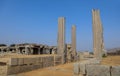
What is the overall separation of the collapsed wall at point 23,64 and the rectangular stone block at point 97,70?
564 cm

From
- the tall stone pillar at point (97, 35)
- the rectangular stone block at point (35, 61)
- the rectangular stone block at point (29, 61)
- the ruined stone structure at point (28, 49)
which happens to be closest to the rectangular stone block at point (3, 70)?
the rectangular stone block at point (29, 61)

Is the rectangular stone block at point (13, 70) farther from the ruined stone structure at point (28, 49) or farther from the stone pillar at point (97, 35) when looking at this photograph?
the ruined stone structure at point (28, 49)

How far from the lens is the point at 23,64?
12.9 metres

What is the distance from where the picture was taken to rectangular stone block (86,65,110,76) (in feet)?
23.9

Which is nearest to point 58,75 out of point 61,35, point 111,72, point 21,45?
point 111,72

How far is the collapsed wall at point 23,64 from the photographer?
37.6 ft

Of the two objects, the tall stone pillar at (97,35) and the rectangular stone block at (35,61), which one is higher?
the tall stone pillar at (97,35)

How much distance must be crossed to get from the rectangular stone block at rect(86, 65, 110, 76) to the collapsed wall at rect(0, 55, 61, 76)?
564 cm

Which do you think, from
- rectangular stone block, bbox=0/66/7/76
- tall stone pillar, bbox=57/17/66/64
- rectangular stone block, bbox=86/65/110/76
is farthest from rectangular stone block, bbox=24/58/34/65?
rectangular stone block, bbox=86/65/110/76

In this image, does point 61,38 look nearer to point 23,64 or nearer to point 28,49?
point 23,64

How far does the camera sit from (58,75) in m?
11.2

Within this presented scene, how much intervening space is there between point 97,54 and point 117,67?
8.06 m

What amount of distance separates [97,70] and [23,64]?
6.73m

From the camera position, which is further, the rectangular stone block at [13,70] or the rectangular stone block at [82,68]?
the rectangular stone block at [13,70]
